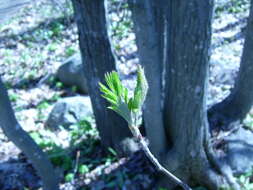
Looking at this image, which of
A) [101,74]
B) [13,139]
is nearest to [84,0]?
[101,74]

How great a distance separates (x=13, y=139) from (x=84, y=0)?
4.29 ft

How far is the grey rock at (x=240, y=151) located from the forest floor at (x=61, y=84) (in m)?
0.14

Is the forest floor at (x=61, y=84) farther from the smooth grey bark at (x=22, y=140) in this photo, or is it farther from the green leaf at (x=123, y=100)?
the green leaf at (x=123, y=100)

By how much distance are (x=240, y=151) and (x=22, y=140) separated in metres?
2.11

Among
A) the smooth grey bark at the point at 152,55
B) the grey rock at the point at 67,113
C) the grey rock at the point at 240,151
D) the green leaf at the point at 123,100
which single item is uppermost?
the green leaf at the point at 123,100

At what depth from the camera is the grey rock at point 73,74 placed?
5.33 m

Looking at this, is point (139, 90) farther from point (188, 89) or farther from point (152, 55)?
point (188, 89)

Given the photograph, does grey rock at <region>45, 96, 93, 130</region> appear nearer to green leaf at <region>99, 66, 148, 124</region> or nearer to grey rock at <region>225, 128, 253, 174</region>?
grey rock at <region>225, 128, 253, 174</region>

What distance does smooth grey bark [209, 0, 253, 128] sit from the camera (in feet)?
10.1

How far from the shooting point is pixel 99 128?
342 centimetres

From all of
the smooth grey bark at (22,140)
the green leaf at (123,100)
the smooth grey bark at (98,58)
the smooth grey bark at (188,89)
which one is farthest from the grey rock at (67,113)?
the green leaf at (123,100)

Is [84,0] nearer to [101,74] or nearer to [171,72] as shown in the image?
[101,74]

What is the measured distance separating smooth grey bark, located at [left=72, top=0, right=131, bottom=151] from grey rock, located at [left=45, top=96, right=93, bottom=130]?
1.02 meters

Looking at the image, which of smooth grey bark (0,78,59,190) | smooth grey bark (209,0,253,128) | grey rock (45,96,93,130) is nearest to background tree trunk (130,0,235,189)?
smooth grey bark (209,0,253,128)
